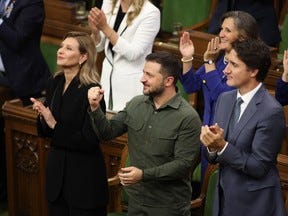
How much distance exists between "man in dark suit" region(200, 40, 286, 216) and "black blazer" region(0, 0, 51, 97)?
41.2 inches

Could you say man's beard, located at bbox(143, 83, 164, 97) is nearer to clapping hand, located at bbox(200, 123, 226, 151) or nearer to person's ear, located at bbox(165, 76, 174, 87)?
person's ear, located at bbox(165, 76, 174, 87)

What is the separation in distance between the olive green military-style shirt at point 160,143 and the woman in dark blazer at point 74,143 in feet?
0.35

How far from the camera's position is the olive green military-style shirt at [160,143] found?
183cm

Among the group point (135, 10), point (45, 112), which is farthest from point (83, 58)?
point (135, 10)

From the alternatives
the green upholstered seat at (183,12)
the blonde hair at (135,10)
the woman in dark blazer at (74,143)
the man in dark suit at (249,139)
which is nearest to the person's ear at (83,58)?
the woman in dark blazer at (74,143)

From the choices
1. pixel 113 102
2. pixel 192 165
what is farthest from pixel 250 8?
pixel 192 165

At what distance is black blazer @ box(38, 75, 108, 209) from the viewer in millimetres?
1985

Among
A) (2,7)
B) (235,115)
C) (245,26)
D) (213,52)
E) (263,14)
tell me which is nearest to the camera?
(235,115)

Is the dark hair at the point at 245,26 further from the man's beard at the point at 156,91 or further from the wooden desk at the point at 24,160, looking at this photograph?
the wooden desk at the point at 24,160

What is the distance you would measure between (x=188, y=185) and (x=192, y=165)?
76mm

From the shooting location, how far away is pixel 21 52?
2633 millimetres

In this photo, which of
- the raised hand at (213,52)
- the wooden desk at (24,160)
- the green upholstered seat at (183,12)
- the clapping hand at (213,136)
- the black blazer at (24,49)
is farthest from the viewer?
the green upholstered seat at (183,12)

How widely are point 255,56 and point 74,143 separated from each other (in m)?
0.56

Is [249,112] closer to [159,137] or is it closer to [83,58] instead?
[159,137]
